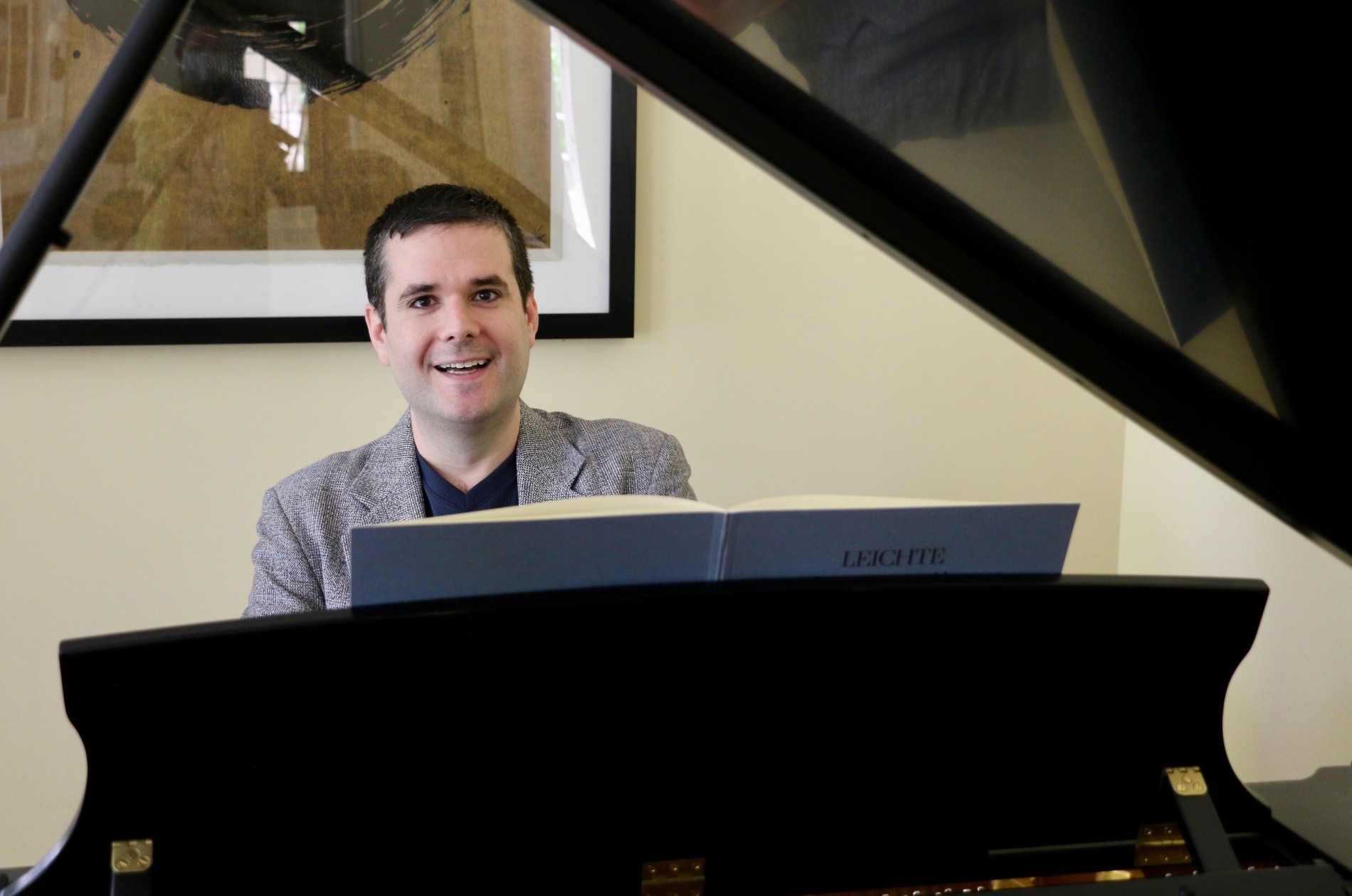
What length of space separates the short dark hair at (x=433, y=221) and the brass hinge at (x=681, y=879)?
970 mm

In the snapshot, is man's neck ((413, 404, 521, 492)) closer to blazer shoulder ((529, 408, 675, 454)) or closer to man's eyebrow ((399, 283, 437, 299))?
blazer shoulder ((529, 408, 675, 454))

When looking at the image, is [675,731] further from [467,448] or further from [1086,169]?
[467,448]

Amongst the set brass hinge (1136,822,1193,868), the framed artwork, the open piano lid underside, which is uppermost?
the framed artwork

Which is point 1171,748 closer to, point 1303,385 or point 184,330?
point 1303,385

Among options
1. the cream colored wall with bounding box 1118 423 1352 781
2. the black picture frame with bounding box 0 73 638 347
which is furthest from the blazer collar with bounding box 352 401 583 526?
the cream colored wall with bounding box 1118 423 1352 781

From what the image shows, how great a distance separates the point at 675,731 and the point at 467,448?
0.87 m

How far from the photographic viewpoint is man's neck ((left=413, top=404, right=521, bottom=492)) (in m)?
1.62

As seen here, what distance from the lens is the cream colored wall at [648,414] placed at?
6.16 feet

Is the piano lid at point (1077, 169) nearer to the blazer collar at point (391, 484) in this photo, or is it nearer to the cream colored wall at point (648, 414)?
the blazer collar at point (391, 484)

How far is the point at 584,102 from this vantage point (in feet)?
6.30

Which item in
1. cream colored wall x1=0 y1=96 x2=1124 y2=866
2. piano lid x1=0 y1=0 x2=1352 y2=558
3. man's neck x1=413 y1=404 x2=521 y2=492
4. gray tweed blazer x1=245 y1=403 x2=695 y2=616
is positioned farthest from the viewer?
cream colored wall x1=0 y1=96 x2=1124 y2=866

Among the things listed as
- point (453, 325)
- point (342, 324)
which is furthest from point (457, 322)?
point (342, 324)

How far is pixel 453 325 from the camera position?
158 centimetres

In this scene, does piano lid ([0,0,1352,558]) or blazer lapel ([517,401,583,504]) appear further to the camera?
blazer lapel ([517,401,583,504])
